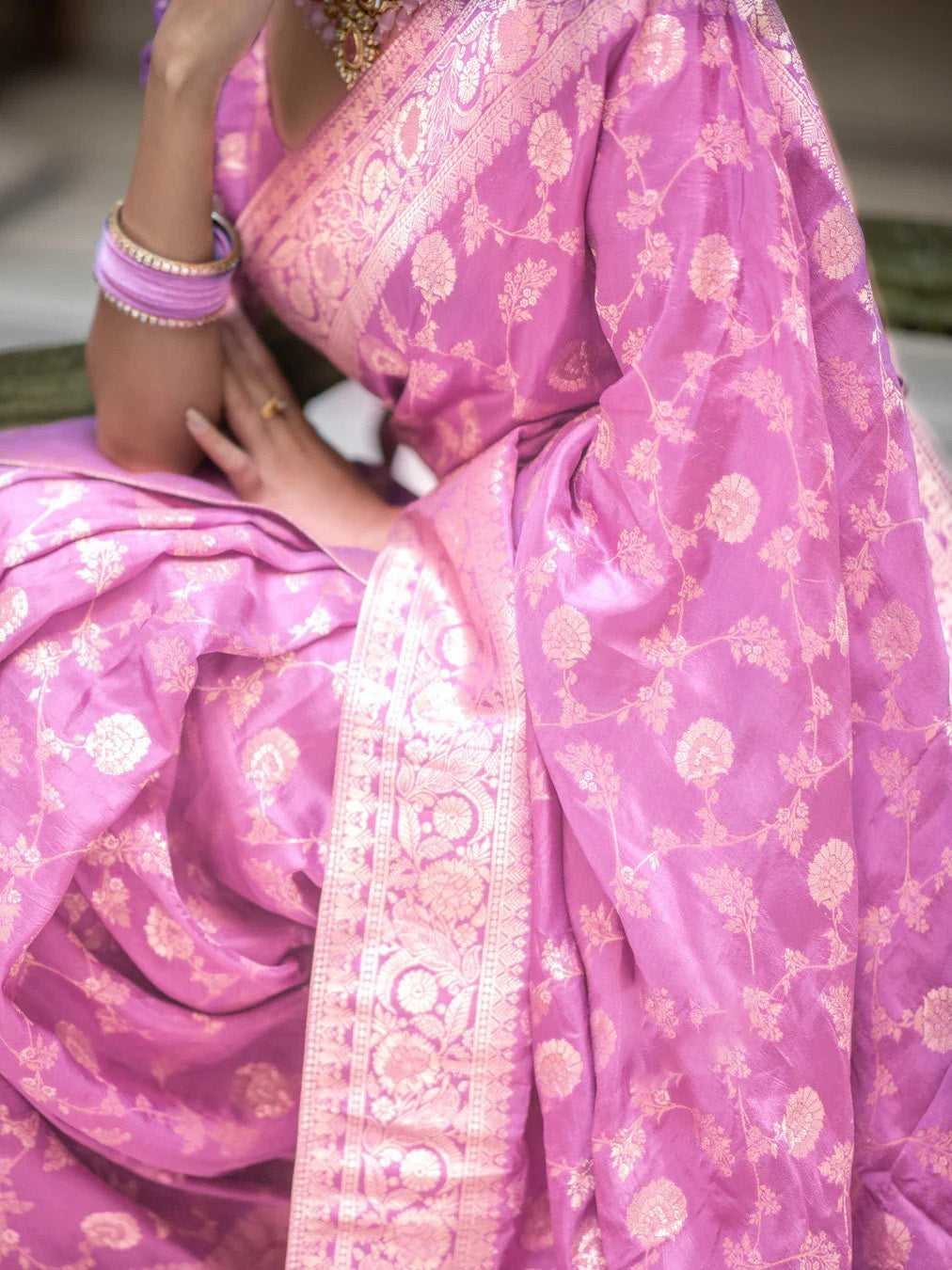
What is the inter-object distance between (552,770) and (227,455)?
0.37 m

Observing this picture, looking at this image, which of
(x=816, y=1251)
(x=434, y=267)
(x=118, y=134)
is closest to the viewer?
(x=816, y=1251)

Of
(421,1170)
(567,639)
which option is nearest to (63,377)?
(567,639)

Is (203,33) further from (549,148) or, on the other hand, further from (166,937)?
(166,937)

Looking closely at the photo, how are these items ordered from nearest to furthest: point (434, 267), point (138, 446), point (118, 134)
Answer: point (434, 267)
point (138, 446)
point (118, 134)

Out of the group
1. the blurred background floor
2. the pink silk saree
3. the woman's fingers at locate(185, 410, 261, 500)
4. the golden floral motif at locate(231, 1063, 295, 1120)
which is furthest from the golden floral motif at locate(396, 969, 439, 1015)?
the blurred background floor

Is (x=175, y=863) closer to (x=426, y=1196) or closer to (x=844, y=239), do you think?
(x=426, y=1196)

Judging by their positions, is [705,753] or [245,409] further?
[245,409]

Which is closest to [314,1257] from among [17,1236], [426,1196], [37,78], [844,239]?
[426,1196]

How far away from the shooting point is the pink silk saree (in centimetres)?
65

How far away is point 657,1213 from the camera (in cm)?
65

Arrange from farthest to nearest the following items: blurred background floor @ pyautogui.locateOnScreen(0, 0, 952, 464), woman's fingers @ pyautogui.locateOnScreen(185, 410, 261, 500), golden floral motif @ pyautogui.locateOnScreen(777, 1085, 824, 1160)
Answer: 1. blurred background floor @ pyautogui.locateOnScreen(0, 0, 952, 464)
2. woman's fingers @ pyautogui.locateOnScreen(185, 410, 261, 500)
3. golden floral motif @ pyautogui.locateOnScreen(777, 1085, 824, 1160)

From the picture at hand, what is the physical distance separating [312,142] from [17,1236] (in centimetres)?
75

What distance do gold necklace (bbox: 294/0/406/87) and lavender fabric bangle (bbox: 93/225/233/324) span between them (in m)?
0.16

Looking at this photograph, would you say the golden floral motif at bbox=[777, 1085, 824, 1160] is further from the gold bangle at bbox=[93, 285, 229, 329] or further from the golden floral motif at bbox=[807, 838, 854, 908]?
the gold bangle at bbox=[93, 285, 229, 329]
